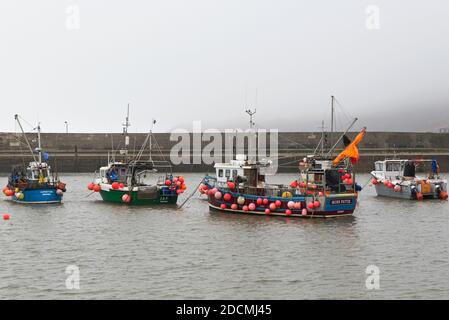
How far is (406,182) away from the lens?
41.5 m

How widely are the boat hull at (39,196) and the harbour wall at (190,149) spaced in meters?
39.1

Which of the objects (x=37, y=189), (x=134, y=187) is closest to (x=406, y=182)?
(x=134, y=187)

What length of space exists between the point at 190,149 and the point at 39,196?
47.6 metres

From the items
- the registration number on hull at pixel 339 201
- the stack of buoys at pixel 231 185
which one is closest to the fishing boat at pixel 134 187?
the stack of buoys at pixel 231 185

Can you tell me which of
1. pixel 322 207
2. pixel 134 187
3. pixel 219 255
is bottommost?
pixel 219 255

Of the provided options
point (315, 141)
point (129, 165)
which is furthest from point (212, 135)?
point (129, 165)

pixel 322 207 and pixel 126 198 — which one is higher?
pixel 322 207

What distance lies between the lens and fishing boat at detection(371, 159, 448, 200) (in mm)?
40938

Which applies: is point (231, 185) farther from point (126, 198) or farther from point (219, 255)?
point (219, 255)

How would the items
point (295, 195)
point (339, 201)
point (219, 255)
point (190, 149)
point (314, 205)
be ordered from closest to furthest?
point (219, 255) < point (314, 205) < point (339, 201) < point (295, 195) < point (190, 149)

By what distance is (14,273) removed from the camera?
1856 cm

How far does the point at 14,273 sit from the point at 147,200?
675 inches

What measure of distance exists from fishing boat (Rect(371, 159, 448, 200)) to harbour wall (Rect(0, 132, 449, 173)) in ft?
104

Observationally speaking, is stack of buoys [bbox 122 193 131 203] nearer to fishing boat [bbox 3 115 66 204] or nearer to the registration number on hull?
fishing boat [bbox 3 115 66 204]
